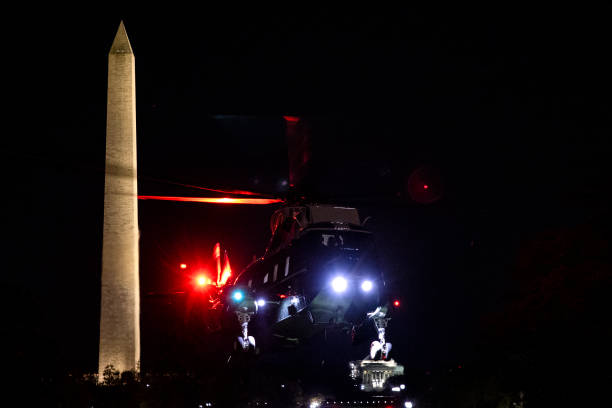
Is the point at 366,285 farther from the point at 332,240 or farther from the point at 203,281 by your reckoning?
the point at 203,281

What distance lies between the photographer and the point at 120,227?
78.0 ft

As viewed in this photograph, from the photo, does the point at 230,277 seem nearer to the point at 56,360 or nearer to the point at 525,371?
the point at 525,371

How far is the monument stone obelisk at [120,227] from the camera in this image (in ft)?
76.3

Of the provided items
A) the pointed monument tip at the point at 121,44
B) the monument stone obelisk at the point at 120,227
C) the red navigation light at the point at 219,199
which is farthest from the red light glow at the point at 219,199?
the pointed monument tip at the point at 121,44

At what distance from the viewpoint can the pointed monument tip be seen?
2516 centimetres

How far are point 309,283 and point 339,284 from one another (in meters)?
0.70

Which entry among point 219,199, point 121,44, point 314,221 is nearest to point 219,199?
point 219,199

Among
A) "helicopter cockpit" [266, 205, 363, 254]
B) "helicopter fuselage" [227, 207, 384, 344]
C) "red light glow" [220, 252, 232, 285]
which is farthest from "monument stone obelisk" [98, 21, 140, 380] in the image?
"helicopter fuselage" [227, 207, 384, 344]

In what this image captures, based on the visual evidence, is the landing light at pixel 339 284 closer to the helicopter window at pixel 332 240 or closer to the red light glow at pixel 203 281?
the helicopter window at pixel 332 240

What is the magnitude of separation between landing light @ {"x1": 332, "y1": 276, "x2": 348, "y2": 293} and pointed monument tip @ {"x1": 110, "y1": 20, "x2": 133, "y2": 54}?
467 inches

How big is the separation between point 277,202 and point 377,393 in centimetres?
572

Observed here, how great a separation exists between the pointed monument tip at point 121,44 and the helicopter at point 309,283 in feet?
23.2

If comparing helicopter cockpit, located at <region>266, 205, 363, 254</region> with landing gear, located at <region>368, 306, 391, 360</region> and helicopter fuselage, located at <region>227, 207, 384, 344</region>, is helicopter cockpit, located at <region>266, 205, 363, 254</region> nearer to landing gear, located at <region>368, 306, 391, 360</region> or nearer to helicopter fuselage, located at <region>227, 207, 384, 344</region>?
helicopter fuselage, located at <region>227, 207, 384, 344</region>

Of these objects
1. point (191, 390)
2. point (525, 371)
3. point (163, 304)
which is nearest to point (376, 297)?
point (191, 390)
